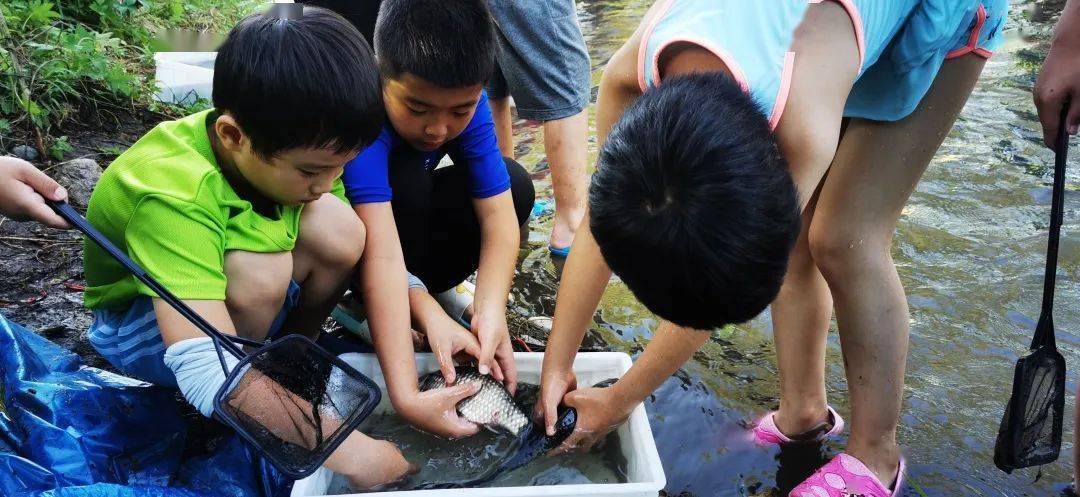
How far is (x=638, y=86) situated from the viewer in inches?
67.1

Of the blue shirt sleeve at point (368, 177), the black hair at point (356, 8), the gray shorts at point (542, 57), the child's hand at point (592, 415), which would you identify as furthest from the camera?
the gray shorts at point (542, 57)

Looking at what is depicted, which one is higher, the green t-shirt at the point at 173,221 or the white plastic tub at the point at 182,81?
the green t-shirt at the point at 173,221

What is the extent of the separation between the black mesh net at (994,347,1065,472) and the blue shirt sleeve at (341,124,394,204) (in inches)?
61.3

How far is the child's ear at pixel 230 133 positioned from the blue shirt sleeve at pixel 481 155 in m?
0.73

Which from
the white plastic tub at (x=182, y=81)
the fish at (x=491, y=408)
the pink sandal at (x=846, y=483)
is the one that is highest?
the pink sandal at (x=846, y=483)

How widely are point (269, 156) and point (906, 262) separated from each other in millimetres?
2345

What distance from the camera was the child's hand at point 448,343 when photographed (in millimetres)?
2086

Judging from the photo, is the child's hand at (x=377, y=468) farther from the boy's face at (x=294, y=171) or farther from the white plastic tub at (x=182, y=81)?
the white plastic tub at (x=182, y=81)

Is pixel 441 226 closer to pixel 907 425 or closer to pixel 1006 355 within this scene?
pixel 907 425

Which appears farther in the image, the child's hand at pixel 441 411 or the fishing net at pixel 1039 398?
the child's hand at pixel 441 411

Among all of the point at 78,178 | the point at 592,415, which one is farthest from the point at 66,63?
the point at 592,415

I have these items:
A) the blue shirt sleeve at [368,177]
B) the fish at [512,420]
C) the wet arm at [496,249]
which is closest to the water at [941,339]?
the fish at [512,420]

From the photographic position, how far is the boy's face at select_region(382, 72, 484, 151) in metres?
2.06

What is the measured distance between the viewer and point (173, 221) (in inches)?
65.9
